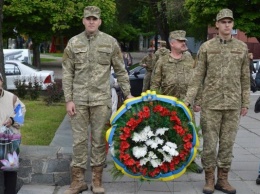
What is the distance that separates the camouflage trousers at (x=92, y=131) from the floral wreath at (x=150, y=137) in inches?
7.0

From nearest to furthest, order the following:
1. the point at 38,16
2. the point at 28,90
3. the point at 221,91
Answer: the point at 221,91
the point at 28,90
the point at 38,16

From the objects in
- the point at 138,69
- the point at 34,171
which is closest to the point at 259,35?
the point at 138,69

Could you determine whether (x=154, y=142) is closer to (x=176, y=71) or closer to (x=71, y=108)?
(x=71, y=108)

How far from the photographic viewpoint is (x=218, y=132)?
19.6 ft

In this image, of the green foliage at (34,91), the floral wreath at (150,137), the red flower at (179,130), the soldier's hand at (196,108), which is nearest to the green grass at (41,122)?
the green foliage at (34,91)

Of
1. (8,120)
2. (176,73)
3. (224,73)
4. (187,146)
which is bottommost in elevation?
(187,146)

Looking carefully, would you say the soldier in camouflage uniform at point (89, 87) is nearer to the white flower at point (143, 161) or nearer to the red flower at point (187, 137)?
the white flower at point (143, 161)

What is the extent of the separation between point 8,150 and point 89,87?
112 cm

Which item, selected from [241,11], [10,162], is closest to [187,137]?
Answer: [10,162]

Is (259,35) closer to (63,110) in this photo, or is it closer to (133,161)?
(63,110)

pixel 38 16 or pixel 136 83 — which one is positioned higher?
pixel 38 16

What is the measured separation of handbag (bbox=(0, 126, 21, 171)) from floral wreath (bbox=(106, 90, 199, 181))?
1.03 metres

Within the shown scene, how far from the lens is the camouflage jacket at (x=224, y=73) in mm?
5812

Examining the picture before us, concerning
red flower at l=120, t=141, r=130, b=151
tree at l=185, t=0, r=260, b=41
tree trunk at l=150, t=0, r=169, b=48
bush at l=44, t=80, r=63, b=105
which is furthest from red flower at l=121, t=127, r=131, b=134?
tree trunk at l=150, t=0, r=169, b=48
